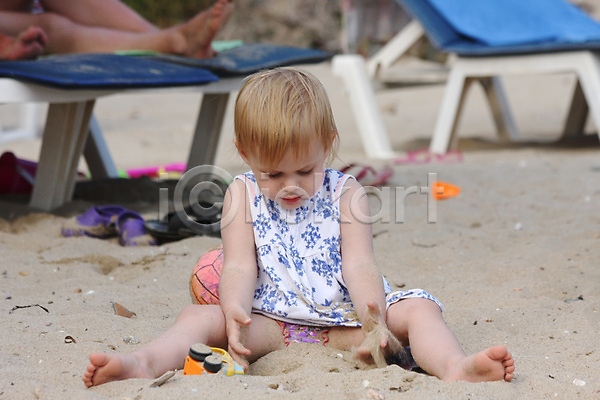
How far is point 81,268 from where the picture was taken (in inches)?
103

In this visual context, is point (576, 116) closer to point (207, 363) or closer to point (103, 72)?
point (103, 72)

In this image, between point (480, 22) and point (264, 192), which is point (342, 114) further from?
point (264, 192)

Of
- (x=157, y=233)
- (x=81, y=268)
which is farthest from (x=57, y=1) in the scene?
(x=81, y=268)

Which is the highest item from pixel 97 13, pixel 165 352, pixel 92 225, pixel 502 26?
pixel 502 26

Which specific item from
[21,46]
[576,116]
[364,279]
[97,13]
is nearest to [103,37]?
[97,13]

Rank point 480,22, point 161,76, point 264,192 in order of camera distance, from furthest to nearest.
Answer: point 480,22 → point 161,76 → point 264,192

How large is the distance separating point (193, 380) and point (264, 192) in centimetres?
57

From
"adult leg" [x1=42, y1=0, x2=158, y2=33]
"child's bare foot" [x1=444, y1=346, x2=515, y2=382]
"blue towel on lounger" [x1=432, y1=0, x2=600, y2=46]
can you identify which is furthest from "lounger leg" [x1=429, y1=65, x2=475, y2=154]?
"child's bare foot" [x1=444, y1=346, x2=515, y2=382]

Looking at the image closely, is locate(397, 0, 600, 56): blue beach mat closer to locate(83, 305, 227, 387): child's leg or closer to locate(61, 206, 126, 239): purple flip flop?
locate(61, 206, 126, 239): purple flip flop

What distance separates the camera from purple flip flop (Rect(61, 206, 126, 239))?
3084 millimetres

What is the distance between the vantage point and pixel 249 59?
12.6 ft

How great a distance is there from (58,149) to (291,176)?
187 cm

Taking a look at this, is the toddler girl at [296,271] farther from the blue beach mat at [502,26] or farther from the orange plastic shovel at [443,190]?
the blue beach mat at [502,26]

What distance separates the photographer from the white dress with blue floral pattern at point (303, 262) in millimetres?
1878
